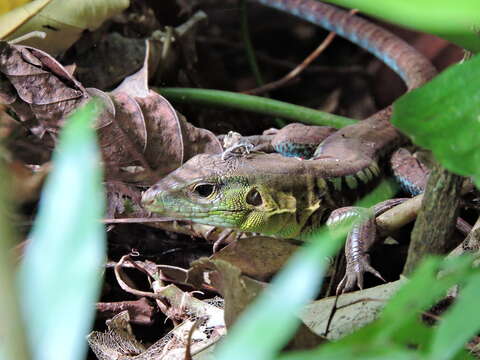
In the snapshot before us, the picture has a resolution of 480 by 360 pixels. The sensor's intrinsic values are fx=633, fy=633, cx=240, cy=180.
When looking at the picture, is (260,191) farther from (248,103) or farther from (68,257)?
(68,257)

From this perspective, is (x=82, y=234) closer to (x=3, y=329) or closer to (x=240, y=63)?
(x=3, y=329)

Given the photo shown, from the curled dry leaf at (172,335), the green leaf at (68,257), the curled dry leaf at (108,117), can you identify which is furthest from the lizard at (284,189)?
the green leaf at (68,257)

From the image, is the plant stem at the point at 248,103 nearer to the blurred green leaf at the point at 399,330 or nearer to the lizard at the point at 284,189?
the lizard at the point at 284,189

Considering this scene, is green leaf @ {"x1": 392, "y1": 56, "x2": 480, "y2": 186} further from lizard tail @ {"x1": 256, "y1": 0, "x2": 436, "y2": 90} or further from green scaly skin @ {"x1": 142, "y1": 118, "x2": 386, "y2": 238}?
lizard tail @ {"x1": 256, "y1": 0, "x2": 436, "y2": 90}

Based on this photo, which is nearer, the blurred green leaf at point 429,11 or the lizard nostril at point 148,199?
the blurred green leaf at point 429,11

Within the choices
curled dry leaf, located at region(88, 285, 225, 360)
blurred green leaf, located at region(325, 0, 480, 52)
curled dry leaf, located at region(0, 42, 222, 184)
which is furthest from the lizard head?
blurred green leaf, located at region(325, 0, 480, 52)

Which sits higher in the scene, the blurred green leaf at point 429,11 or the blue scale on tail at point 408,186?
the blurred green leaf at point 429,11
